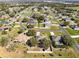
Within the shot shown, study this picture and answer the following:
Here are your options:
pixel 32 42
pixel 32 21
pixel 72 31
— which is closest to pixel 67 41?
pixel 32 42

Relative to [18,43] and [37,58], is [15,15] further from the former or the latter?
[37,58]

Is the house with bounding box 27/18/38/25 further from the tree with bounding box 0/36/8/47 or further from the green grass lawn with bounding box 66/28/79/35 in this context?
the tree with bounding box 0/36/8/47

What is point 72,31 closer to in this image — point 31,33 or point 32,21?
point 31,33

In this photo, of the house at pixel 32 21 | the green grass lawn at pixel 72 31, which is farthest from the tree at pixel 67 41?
the house at pixel 32 21

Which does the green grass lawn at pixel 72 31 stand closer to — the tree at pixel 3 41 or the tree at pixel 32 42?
the tree at pixel 32 42

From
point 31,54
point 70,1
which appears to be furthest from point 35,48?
point 70,1

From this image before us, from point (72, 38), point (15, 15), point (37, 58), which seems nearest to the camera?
point (37, 58)

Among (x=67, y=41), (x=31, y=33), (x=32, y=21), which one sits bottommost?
(x=67, y=41)

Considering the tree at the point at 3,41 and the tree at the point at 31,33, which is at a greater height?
the tree at the point at 31,33

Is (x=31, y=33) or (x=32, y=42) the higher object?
(x=31, y=33)

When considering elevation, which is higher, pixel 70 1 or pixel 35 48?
pixel 70 1

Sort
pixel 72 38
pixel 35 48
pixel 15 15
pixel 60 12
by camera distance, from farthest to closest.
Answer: pixel 60 12
pixel 15 15
pixel 72 38
pixel 35 48
